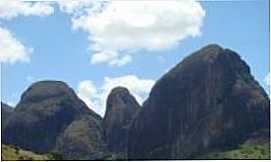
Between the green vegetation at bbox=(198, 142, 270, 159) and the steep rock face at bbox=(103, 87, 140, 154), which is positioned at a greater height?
the steep rock face at bbox=(103, 87, 140, 154)

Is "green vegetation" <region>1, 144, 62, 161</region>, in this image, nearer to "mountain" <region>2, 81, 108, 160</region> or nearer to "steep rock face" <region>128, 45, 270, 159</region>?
"steep rock face" <region>128, 45, 270, 159</region>

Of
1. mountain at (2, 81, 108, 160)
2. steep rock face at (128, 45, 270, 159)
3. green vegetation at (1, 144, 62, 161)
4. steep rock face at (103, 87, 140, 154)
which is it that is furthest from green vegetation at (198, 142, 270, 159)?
green vegetation at (1, 144, 62, 161)

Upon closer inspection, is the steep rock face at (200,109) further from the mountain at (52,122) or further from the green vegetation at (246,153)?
the mountain at (52,122)

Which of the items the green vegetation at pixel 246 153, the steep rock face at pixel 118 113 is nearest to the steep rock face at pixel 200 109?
the green vegetation at pixel 246 153

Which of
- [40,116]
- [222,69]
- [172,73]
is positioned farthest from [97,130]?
[222,69]

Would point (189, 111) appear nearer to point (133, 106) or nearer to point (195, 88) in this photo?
point (195, 88)
